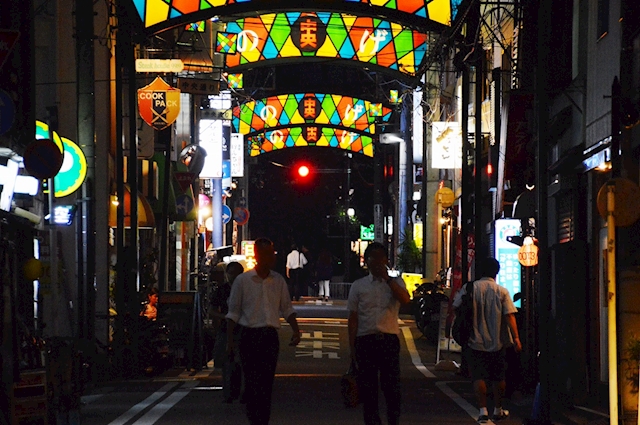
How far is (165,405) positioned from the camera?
16219 millimetres

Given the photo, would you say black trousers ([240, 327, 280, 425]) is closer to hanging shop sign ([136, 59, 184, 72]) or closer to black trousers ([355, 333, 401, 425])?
black trousers ([355, 333, 401, 425])

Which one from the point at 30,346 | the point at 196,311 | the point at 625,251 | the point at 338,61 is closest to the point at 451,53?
the point at 338,61

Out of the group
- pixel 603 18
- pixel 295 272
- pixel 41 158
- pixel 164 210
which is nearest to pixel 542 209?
pixel 603 18

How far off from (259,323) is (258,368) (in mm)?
440

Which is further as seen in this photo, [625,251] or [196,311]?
[196,311]

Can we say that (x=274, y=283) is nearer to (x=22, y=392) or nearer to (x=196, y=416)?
(x=22, y=392)

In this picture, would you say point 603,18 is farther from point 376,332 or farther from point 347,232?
point 347,232

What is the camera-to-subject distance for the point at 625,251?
15.5 m

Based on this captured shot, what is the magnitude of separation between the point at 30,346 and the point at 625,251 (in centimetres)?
756

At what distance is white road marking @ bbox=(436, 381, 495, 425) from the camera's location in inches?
617

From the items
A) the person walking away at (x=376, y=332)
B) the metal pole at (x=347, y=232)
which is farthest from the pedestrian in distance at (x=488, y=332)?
the metal pole at (x=347, y=232)

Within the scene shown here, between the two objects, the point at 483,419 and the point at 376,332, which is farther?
the point at 483,419

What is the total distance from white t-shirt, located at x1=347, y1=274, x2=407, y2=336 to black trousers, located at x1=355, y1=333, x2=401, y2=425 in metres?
0.09

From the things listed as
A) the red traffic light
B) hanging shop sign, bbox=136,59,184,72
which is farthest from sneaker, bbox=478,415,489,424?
the red traffic light
